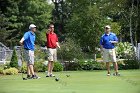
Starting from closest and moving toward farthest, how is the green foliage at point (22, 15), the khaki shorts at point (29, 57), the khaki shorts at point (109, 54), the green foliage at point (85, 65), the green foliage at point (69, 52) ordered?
the khaki shorts at point (29, 57) → the khaki shorts at point (109, 54) → the green foliage at point (85, 65) → the green foliage at point (69, 52) → the green foliage at point (22, 15)

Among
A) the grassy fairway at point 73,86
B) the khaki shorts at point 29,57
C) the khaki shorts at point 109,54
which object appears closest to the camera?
the grassy fairway at point 73,86

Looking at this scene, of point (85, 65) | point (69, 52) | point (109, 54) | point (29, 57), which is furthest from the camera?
point (69, 52)

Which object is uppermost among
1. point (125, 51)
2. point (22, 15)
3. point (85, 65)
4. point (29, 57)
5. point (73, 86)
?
point (22, 15)

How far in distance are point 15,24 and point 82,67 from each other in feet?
104

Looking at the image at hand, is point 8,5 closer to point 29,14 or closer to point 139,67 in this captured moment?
point 29,14

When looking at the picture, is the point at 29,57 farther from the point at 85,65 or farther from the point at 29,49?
the point at 85,65

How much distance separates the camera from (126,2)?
1136 inches

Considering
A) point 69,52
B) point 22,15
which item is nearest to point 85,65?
point 69,52

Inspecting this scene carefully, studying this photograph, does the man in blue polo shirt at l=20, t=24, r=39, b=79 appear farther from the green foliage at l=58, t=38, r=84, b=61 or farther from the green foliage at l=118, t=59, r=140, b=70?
the green foliage at l=58, t=38, r=84, b=61

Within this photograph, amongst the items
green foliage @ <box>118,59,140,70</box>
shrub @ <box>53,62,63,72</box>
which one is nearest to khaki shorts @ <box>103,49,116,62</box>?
shrub @ <box>53,62,63,72</box>

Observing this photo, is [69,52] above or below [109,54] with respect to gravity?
above

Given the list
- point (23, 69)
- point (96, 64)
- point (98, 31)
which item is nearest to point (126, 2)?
point (98, 31)

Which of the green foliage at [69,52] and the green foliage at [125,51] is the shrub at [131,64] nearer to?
the green foliage at [125,51]

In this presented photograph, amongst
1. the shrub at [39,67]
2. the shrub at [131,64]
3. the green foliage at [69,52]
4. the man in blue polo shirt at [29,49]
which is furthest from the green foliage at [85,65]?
the man in blue polo shirt at [29,49]
